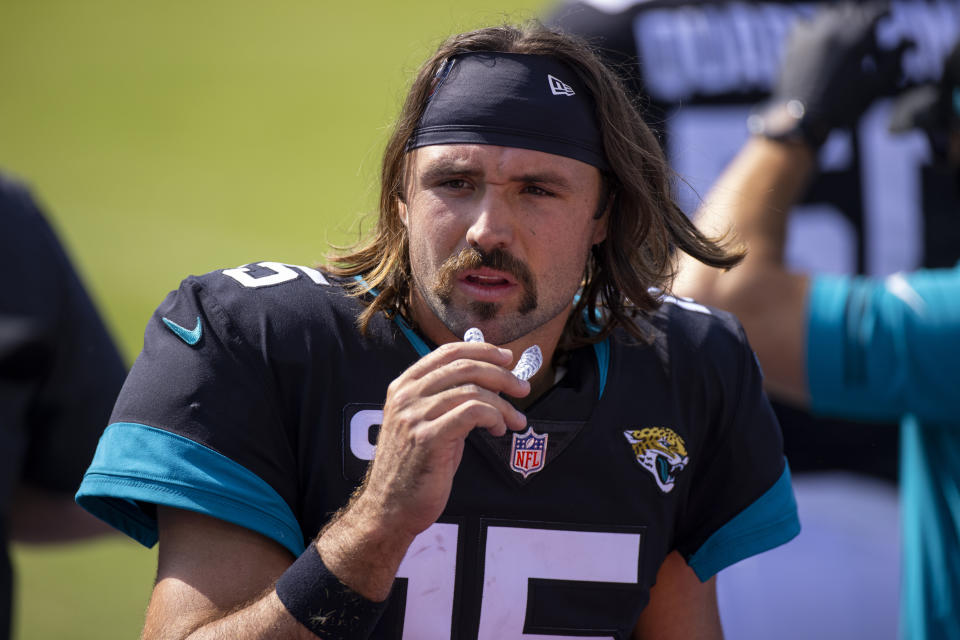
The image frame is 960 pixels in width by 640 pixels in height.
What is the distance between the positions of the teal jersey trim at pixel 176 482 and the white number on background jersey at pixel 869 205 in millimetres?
2410

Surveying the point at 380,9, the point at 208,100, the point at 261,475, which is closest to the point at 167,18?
the point at 208,100

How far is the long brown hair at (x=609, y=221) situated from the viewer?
218 centimetres

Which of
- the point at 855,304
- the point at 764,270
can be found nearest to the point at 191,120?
the point at 764,270

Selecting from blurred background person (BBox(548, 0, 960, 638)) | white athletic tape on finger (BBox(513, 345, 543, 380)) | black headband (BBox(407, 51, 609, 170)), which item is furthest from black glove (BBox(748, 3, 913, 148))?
white athletic tape on finger (BBox(513, 345, 543, 380))

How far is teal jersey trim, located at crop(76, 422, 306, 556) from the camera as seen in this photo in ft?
5.85

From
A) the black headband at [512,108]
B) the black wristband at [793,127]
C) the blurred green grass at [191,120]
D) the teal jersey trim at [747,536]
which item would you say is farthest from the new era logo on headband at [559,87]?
the blurred green grass at [191,120]

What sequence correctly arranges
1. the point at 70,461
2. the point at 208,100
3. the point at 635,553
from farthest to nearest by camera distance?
the point at 208,100 < the point at 70,461 < the point at 635,553

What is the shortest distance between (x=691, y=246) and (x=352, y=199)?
839 cm

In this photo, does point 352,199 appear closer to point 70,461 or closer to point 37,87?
point 37,87

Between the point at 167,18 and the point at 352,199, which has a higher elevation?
the point at 167,18

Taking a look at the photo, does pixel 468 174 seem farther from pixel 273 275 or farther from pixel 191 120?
pixel 191 120

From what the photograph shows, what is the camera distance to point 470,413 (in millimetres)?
1657

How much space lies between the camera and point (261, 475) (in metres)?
1.87

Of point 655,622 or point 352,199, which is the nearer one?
point 655,622
